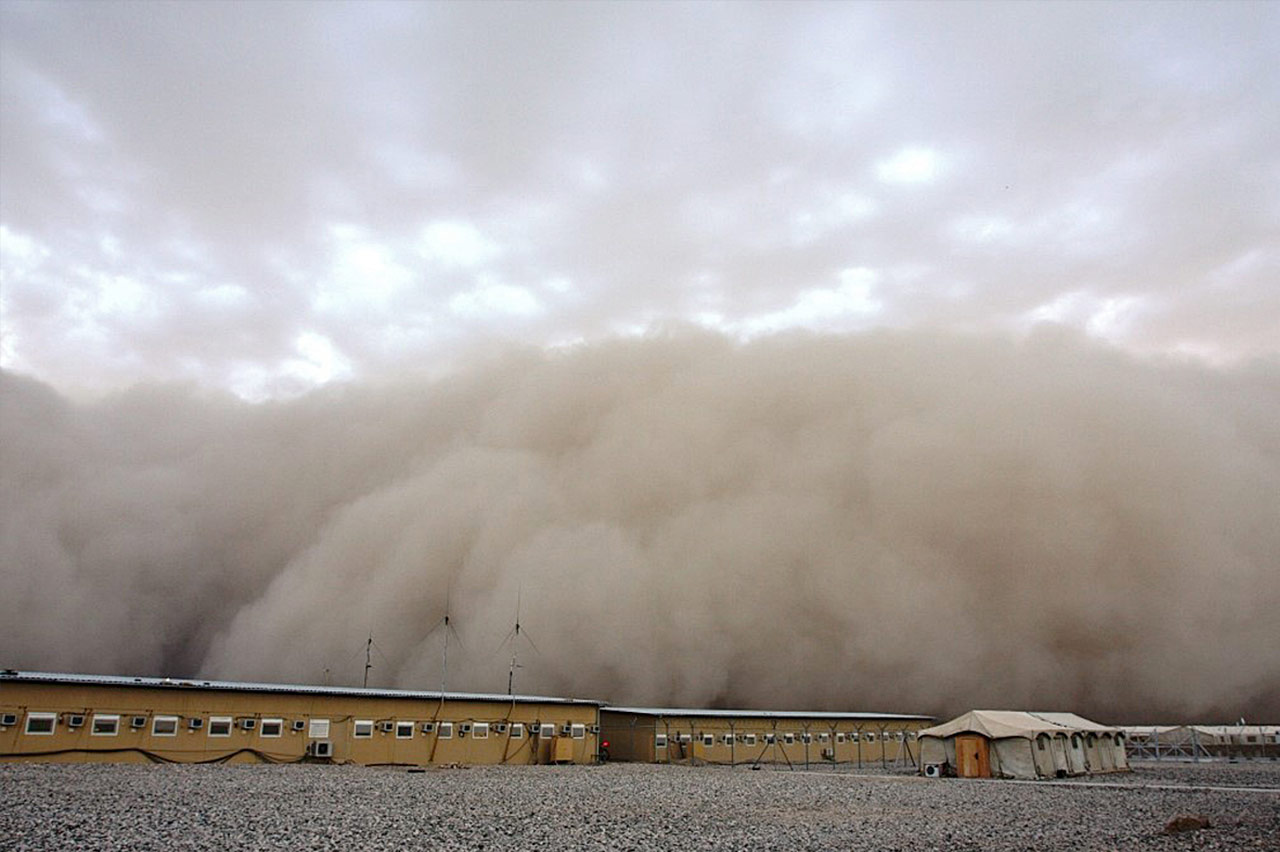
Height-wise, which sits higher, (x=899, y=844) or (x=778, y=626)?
(x=778, y=626)

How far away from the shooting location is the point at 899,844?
13.9m

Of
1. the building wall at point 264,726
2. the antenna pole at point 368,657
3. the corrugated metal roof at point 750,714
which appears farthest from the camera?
the antenna pole at point 368,657

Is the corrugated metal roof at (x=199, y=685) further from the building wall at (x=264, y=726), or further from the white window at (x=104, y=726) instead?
the white window at (x=104, y=726)

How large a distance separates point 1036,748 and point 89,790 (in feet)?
85.6

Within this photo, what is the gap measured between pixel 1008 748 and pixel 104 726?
1029 inches

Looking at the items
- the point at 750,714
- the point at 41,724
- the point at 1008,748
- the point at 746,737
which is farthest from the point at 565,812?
the point at 746,737

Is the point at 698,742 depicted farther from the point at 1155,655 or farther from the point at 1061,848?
the point at 1155,655

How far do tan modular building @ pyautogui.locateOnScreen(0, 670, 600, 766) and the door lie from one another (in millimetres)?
12679

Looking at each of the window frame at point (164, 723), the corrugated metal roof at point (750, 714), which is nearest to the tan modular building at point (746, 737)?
the corrugated metal roof at point (750, 714)

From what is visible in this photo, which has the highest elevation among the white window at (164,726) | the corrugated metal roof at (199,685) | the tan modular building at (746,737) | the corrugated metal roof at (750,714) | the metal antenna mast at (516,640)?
the metal antenna mast at (516,640)

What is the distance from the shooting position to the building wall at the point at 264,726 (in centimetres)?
2283

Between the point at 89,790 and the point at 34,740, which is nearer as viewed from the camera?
the point at 89,790

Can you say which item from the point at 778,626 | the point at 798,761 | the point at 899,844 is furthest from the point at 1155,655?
the point at 899,844

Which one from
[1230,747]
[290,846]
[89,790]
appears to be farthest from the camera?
[1230,747]
